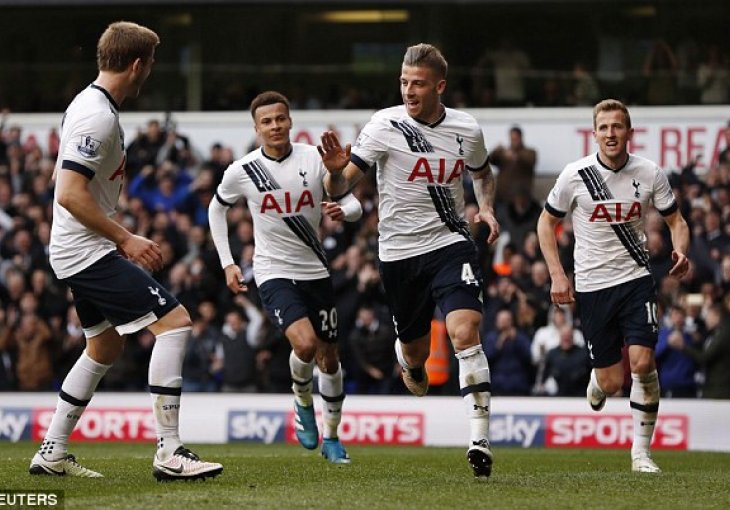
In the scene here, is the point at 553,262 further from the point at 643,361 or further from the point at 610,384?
the point at 610,384

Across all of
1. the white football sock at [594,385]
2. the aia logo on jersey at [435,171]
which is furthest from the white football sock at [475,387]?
the white football sock at [594,385]

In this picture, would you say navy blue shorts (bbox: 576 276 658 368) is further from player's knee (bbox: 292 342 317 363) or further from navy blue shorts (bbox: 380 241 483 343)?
player's knee (bbox: 292 342 317 363)

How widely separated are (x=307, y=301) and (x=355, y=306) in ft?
23.2

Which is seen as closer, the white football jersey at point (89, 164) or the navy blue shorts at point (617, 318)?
the white football jersey at point (89, 164)

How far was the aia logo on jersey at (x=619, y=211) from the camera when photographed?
11688mm

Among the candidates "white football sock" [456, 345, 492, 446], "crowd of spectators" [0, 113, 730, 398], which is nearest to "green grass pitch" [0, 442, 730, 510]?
"white football sock" [456, 345, 492, 446]

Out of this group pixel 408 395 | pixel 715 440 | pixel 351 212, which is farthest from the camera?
pixel 408 395

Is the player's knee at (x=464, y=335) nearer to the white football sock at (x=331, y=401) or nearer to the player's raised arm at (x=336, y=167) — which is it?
the player's raised arm at (x=336, y=167)

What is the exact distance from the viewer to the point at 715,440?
17.2 metres

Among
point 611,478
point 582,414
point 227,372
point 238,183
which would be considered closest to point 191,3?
point 227,372

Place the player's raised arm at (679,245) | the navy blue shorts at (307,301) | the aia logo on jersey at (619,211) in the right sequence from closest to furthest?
the player's raised arm at (679,245)
the aia logo on jersey at (619,211)
the navy blue shorts at (307,301)

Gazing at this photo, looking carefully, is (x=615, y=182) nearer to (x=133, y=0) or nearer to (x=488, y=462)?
(x=488, y=462)

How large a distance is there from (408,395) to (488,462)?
927 cm

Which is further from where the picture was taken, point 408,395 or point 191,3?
point 191,3
